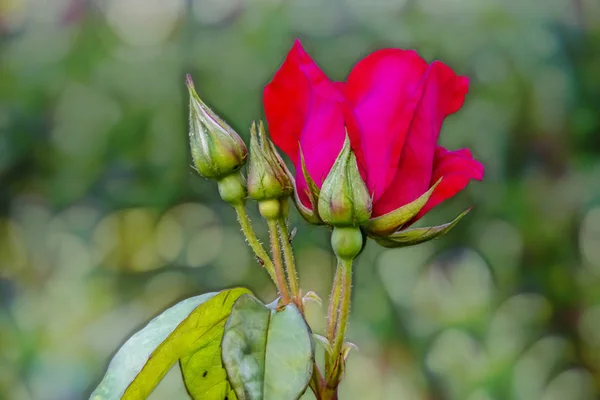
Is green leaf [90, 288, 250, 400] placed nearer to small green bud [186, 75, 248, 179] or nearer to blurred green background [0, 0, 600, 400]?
small green bud [186, 75, 248, 179]

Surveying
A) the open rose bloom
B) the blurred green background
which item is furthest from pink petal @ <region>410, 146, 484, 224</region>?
the blurred green background

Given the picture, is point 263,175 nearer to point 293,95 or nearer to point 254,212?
point 293,95

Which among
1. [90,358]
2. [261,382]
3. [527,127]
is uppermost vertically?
[261,382]

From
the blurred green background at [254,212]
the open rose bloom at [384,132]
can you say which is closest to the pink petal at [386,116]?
the open rose bloom at [384,132]

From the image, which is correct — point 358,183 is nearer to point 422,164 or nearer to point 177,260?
point 422,164

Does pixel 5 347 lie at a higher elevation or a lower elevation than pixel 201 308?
lower

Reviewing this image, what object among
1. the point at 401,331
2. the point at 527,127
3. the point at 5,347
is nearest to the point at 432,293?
the point at 401,331
